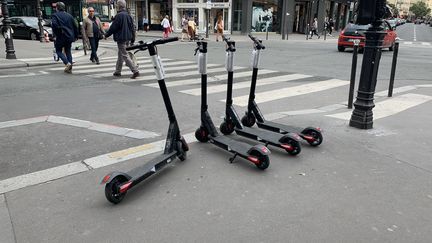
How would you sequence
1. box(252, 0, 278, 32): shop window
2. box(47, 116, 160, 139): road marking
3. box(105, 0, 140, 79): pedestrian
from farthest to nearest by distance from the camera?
box(252, 0, 278, 32): shop window → box(105, 0, 140, 79): pedestrian → box(47, 116, 160, 139): road marking

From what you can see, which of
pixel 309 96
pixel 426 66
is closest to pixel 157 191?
pixel 309 96

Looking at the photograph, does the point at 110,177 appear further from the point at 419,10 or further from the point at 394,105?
the point at 419,10

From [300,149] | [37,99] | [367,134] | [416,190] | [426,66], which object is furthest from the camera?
[426,66]

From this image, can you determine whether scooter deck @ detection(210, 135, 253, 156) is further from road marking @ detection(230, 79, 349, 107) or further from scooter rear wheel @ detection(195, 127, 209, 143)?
road marking @ detection(230, 79, 349, 107)

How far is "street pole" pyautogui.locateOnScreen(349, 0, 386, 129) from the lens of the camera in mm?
5055

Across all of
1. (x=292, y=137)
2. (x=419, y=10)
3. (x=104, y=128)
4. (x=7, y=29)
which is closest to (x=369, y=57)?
(x=292, y=137)

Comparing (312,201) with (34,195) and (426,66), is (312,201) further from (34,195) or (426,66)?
(426,66)

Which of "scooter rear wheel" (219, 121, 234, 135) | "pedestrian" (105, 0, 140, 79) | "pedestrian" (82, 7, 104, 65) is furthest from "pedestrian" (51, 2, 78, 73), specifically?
"scooter rear wheel" (219, 121, 234, 135)

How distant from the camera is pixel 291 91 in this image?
8.77m

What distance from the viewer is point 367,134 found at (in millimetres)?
5230

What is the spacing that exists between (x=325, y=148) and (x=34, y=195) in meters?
3.25

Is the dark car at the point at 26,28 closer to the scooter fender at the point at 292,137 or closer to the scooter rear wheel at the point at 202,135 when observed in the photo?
the scooter rear wheel at the point at 202,135

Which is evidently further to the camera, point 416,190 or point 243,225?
point 416,190

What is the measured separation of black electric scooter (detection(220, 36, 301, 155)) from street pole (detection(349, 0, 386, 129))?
1489 mm
